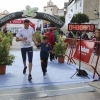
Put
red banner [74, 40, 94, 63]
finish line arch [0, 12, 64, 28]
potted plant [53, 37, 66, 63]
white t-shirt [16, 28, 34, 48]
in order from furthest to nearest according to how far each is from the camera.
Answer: finish line arch [0, 12, 64, 28], potted plant [53, 37, 66, 63], red banner [74, 40, 94, 63], white t-shirt [16, 28, 34, 48]

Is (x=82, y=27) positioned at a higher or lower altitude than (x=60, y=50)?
higher

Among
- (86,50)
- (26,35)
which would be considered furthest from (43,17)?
(26,35)

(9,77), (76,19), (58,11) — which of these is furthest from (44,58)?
(58,11)

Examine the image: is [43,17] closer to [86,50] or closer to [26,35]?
[86,50]

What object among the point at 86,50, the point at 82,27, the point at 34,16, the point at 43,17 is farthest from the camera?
the point at 34,16

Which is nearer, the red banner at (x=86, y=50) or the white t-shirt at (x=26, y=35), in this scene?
the white t-shirt at (x=26, y=35)

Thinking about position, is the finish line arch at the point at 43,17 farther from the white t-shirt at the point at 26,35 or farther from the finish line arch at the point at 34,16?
the white t-shirt at the point at 26,35

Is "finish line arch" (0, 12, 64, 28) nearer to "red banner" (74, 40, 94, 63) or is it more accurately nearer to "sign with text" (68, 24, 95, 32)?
"red banner" (74, 40, 94, 63)

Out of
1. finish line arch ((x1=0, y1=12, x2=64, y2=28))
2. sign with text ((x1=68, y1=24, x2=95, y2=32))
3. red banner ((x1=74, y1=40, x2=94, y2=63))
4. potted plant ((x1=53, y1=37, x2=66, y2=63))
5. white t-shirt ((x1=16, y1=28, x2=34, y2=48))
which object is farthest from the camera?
finish line arch ((x1=0, y1=12, x2=64, y2=28))

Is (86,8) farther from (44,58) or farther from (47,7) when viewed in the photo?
(47,7)

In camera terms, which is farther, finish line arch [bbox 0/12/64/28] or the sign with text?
finish line arch [bbox 0/12/64/28]

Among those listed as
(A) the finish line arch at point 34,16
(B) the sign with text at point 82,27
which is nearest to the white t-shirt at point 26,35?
(B) the sign with text at point 82,27

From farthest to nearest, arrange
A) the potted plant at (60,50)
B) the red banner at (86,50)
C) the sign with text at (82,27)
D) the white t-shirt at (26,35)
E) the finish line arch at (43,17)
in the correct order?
the finish line arch at (43,17), the potted plant at (60,50), the red banner at (86,50), the white t-shirt at (26,35), the sign with text at (82,27)

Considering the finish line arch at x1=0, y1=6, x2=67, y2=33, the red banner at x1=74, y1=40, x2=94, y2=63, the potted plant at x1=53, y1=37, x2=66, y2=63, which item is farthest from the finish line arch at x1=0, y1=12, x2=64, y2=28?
the red banner at x1=74, y1=40, x2=94, y2=63
